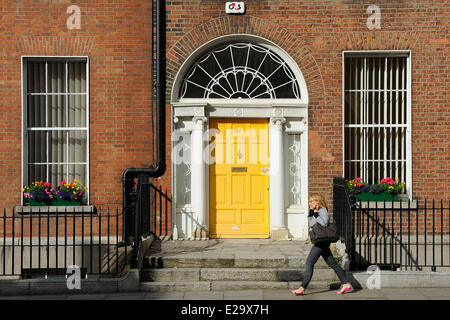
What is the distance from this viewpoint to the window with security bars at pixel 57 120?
1093 centimetres

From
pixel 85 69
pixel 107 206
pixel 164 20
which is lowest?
pixel 107 206

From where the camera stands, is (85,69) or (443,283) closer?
(443,283)

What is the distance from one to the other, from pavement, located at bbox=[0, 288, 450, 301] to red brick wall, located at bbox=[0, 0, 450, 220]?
2630 millimetres

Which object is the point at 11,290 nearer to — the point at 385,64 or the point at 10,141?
the point at 10,141

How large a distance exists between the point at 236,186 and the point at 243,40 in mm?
2707

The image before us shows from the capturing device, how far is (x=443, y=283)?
341 inches

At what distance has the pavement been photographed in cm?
802

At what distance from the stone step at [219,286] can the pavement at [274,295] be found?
0.10m

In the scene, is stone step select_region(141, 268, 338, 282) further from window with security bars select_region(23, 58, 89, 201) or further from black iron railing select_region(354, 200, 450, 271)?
window with security bars select_region(23, 58, 89, 201)

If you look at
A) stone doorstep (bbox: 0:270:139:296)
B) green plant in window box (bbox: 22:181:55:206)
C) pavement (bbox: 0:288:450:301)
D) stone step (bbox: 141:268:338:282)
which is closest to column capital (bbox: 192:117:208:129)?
green plant in window box (bbox: 22:181:55:206)

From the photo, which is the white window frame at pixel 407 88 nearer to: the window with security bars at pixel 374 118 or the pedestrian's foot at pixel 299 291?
the window with security bars at pixel 374 118
